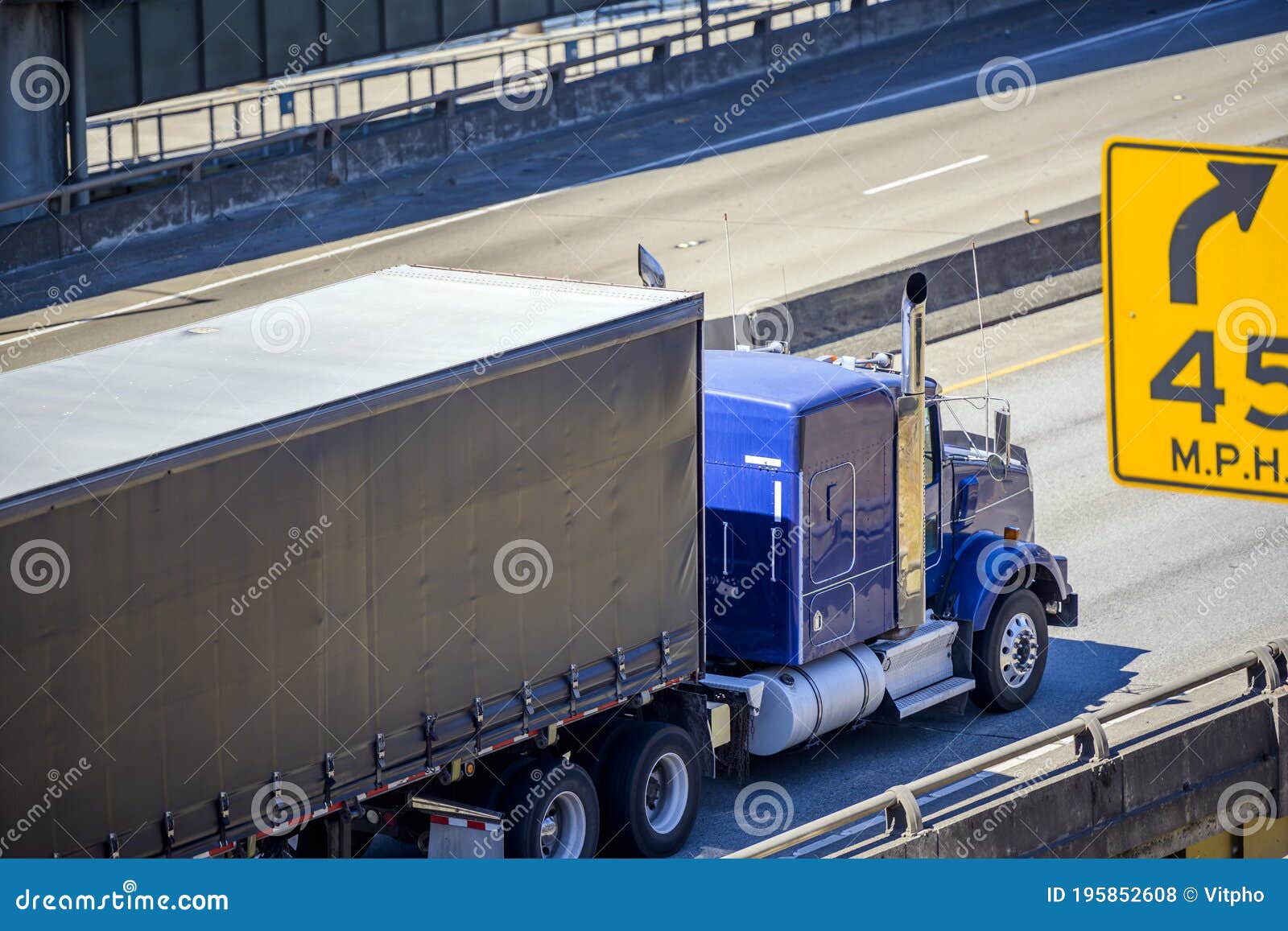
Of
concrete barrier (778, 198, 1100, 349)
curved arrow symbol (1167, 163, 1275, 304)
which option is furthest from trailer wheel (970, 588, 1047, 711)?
curved arrow symbol (1167, 163, 1275, 304)

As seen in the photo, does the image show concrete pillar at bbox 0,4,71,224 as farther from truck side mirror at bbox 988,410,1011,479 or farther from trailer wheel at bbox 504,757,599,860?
trailer wheel at bbox 504,757,599,860

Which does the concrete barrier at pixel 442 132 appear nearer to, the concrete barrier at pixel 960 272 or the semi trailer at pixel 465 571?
the concrete barrier at pixel 960 272

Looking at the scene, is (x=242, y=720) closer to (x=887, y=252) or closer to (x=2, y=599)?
(x=2, y=599)

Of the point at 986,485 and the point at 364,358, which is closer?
the point at 364,358

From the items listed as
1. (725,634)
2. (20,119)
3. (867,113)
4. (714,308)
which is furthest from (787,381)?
(867,113)

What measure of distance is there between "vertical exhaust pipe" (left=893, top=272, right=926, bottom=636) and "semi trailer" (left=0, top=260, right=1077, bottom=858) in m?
0.03

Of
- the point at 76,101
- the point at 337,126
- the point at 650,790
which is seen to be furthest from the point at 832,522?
the point at 76,101

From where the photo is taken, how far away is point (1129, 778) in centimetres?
1298

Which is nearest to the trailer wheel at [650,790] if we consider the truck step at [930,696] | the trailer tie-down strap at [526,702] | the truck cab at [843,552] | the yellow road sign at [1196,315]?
the truck cab at [843,552]

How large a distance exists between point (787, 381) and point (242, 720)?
5.42 m

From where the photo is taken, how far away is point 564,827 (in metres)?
12.5

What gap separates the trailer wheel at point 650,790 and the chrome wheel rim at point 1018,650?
11.2ft

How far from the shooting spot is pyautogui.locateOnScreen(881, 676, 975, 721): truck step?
48.4 ft

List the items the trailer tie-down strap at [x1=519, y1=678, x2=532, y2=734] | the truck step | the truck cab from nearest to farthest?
the trailer tie-down strap at [x1=519, y1=678, x2=532, y2=734], the truck cab, the truck step
